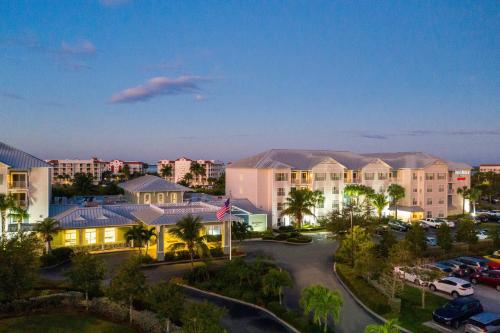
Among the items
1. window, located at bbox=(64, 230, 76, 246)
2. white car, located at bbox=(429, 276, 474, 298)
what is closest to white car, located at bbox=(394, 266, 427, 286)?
white car, located at bbox=(429, 276, 474, 298)

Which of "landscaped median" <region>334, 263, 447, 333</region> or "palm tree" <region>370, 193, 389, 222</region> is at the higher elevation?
"palm tree" <region>370, 193, 389, 222</region>

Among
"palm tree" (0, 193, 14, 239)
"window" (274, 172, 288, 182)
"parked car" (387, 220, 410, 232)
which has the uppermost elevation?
"window" (274, 172, 288, 182)

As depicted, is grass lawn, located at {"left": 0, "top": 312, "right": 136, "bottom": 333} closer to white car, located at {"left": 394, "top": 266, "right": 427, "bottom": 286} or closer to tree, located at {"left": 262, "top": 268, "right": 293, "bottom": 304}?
tree, located at {"left": 262, "top": 268, "right": 293, "bottom": 304}

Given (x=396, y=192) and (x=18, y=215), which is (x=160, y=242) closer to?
(x=18, y=215)

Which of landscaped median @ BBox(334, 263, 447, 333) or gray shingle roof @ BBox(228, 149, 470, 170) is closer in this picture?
landscaped median @ BBox(334, 263, 447, 333)

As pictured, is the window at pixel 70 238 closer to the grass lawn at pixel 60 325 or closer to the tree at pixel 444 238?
the grass lawn at pixel 60 325

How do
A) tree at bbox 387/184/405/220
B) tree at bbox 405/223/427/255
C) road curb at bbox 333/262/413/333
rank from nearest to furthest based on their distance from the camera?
road curb at bbox 333/262/413/333 < tree at bbox 405/223/427/255 < tree at bbox 387/184/405/220
